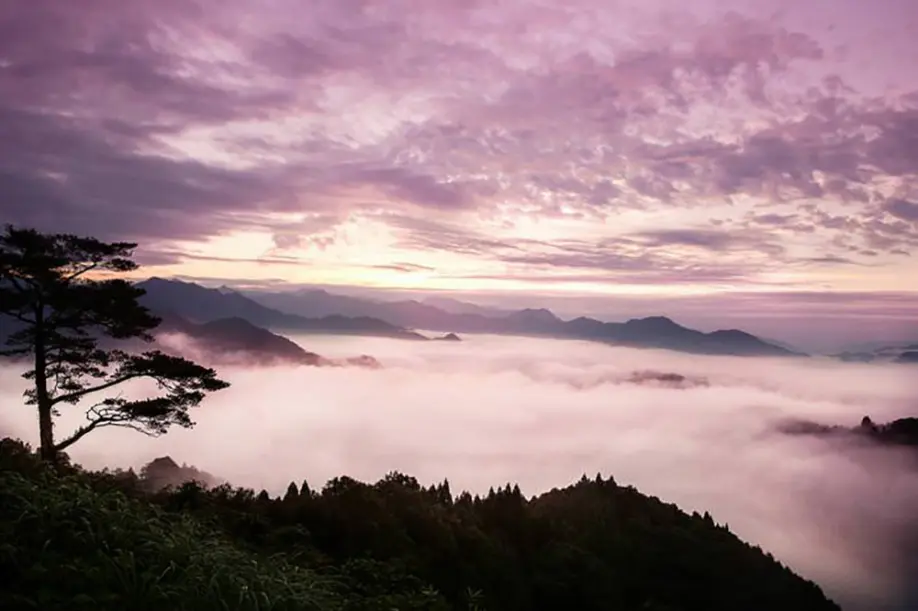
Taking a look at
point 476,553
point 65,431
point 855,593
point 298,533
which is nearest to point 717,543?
point 476,553

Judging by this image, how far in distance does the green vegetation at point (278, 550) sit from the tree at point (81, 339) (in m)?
2.72

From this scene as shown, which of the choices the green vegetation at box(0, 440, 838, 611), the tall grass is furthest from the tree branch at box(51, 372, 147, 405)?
the tall grass

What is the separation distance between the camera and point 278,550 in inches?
560

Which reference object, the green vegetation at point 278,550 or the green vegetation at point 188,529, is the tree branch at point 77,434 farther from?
the green vegetation at point 278,550

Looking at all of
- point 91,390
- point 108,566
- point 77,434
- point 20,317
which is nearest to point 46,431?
point 77,434

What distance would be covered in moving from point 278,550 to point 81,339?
1296cm

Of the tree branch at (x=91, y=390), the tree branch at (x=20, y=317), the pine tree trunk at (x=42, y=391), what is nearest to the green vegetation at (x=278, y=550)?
the pine tree trunk at (x=42, y=391)

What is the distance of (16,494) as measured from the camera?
8727 millimetres

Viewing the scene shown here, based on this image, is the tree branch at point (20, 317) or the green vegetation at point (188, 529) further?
the tree branch at point (20, 317)

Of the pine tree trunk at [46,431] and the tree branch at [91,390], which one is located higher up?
the tree branch at [91,390]

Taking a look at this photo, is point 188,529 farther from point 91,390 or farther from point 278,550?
point 91,390

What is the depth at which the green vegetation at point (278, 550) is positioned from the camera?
24.6ft

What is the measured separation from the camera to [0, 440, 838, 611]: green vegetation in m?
7.48

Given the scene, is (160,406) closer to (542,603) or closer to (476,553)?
(476,553)
